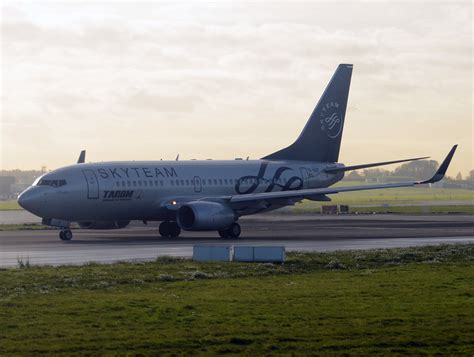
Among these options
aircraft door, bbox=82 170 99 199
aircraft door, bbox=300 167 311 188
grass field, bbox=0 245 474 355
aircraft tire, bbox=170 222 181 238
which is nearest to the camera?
grass field, bbox=0 245 474 355

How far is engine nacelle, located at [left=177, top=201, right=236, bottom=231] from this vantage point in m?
49.8

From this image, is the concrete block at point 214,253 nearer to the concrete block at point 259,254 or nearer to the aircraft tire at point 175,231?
the concrete block at point 259,254

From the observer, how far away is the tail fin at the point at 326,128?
2409 inches

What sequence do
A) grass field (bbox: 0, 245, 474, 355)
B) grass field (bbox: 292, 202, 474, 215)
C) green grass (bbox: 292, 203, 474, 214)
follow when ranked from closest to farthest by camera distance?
grass field (bbox: 0, 245, 474, 355)
grass field (bbox: 292, 202, 474, 215)
green grass (bbox: 292, 203, 474, 214)

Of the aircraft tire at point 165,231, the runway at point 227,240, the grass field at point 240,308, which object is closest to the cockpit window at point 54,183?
the runway at point 227,240

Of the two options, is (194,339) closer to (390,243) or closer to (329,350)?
(329,350)

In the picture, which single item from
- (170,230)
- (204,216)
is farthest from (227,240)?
(170,230)

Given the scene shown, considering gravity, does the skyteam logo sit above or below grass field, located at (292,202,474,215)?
above

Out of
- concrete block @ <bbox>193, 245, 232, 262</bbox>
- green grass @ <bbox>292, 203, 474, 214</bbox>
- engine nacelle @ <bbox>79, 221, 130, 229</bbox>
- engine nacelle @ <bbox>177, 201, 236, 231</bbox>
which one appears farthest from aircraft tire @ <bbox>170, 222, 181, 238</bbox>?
green grass @ <bbox>292, 203, 474, 214</bbox>

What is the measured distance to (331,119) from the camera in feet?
206

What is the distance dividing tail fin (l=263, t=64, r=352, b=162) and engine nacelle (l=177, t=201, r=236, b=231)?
10.5 meters

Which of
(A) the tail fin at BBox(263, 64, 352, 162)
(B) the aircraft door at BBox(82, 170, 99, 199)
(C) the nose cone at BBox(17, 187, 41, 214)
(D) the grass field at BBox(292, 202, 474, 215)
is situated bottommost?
(D) the grass field at BBox(292, 202, 474, 215)

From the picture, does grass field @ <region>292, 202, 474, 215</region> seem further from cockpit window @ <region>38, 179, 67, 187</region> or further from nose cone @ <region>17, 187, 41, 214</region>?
nose cone @ <region>17, 187, 41, 214</region>

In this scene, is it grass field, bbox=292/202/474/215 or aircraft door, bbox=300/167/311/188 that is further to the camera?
grass field, bbox=292/202/474/215
